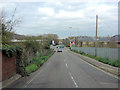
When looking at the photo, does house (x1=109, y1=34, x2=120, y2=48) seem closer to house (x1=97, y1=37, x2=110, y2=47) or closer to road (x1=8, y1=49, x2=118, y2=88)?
house (x1=97, y1=37, x2=110, y2=47)

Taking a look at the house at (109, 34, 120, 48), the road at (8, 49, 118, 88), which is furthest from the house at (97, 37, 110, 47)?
the road at (8, 49, 118, 88)

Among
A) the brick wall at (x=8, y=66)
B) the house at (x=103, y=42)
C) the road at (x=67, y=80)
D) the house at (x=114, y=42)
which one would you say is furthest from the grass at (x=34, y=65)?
the house at (x=103, y=42)

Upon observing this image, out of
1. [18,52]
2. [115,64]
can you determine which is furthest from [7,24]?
[115,64]

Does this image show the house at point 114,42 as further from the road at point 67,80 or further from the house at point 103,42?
the road at point 67,80

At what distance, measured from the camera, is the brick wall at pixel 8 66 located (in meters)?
9.94

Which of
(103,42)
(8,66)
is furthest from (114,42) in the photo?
(8,66)

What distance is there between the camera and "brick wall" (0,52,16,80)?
994 centimetres

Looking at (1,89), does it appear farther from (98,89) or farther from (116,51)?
(116,51)

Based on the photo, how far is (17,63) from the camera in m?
13.0

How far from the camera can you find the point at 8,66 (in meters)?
10.9

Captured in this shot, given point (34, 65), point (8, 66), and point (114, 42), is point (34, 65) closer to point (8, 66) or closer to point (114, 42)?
point (8, 66)

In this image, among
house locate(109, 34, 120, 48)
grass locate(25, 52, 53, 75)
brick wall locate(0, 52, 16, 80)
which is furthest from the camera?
house locate(109, 34, 120, 48)

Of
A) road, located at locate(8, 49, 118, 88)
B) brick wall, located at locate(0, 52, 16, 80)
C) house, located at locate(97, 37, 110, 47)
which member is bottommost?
road, located at locate(8, 49, 118, 88)

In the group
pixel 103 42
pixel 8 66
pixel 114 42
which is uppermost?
pixel 103 42
